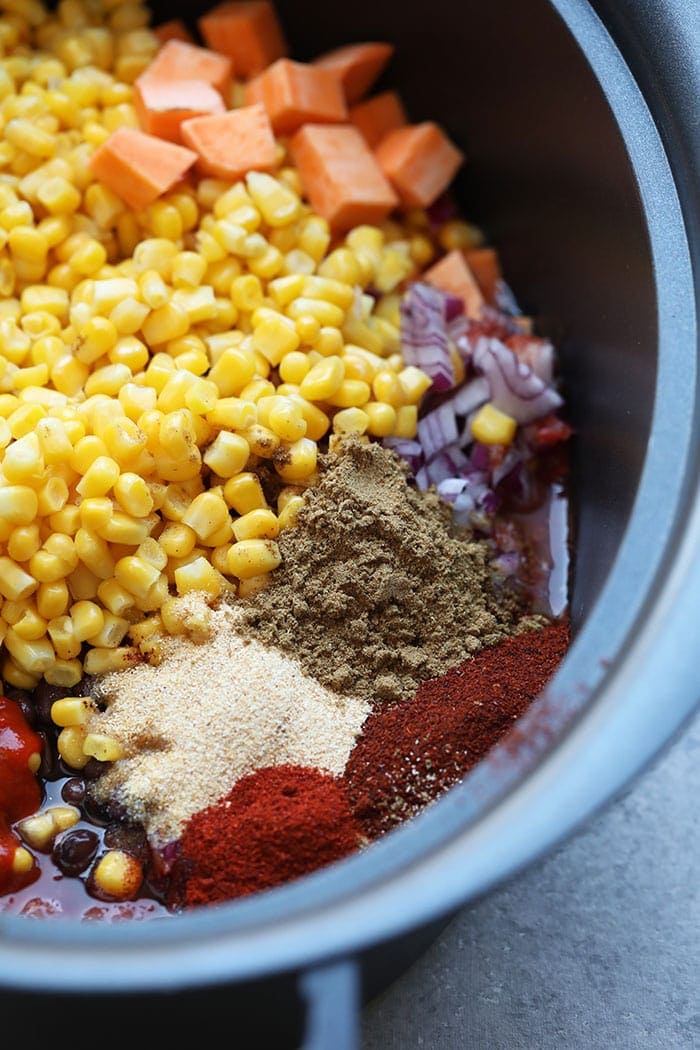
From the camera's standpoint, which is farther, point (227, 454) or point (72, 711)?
point (227, 454)

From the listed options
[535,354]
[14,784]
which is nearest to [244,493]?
[14,784]

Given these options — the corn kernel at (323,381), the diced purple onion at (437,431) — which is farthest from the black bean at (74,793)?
the diced purple onion at (437,431)

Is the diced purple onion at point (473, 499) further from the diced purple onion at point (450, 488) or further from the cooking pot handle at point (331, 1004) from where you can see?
the cooking pot handle at point (331, 1004)

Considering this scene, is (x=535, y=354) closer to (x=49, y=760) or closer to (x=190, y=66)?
(x=190, y=66)

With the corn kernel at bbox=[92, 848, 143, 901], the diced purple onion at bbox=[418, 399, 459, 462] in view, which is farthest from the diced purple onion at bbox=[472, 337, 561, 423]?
the corn kernel at bbox=[92, 848, 143, 901]

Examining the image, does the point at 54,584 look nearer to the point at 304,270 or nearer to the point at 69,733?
the point at 69,733
